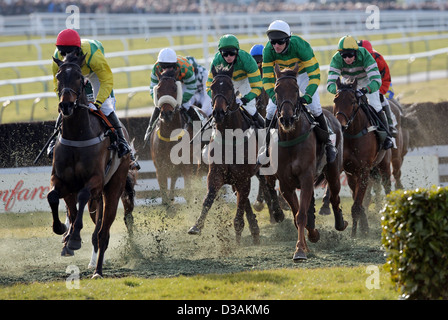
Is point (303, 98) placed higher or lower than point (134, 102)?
higher

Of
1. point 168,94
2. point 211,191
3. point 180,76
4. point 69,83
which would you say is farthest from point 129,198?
point 180,76

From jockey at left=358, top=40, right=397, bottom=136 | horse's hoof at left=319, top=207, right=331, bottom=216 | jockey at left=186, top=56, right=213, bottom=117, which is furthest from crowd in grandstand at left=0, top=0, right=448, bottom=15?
horse's hoof at left=319, top=207, right=331, bottom=216

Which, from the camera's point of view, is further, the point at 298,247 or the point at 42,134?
the point at 42,134

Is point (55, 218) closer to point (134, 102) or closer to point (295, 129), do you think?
point (295, 129)

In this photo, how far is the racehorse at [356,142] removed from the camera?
9.62 meters

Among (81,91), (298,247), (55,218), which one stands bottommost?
(298,247)

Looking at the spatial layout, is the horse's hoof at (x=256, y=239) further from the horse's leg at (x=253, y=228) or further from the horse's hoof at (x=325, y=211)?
the horse's hoof at (x=325, y=211)

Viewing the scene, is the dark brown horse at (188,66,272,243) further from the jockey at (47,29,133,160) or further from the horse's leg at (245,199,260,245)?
the jockey at (47,29,133,160)

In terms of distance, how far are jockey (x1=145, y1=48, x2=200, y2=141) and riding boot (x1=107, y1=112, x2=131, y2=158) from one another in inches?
114

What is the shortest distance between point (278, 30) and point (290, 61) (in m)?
0.44

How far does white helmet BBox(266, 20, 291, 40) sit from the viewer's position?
26.7 feet

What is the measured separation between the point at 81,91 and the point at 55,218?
1.22m
